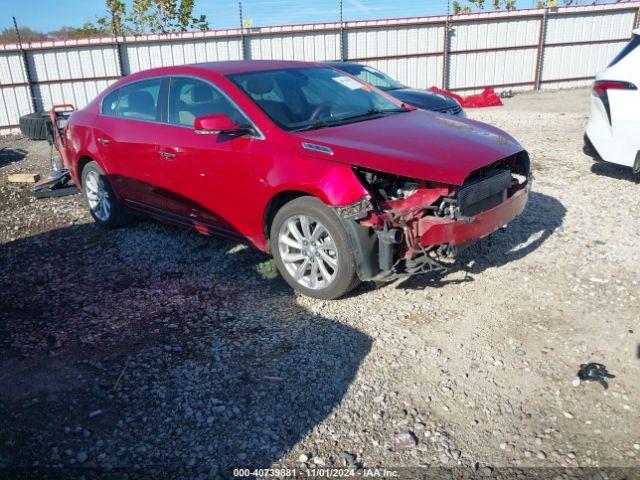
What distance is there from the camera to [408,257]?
153 inches

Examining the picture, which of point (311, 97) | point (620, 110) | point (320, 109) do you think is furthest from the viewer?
point (620, 110)

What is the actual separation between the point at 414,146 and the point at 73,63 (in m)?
14.7

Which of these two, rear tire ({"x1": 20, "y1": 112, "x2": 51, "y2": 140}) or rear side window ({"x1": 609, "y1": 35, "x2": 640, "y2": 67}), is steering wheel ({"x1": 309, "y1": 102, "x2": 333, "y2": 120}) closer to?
rear side window ({"x1": 609, "y1": 35, "x2": 640, "y2": 67})

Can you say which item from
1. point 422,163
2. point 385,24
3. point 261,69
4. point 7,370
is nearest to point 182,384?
point 7,370

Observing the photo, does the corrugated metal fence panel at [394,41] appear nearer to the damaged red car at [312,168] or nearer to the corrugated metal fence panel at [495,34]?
the corrugated metal fence panel at [495,34]

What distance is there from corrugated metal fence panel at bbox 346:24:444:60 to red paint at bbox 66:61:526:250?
515 inches

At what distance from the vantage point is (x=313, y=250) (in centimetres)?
421

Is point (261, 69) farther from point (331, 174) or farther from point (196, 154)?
point (331, 174)

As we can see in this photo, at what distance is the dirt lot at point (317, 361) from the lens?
283 cm

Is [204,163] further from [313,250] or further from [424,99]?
[424,99]

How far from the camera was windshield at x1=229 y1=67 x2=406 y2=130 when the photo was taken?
4512 mm

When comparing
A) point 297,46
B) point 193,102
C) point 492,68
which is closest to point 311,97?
point 193,102

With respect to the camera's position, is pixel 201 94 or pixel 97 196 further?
pixel 97 196

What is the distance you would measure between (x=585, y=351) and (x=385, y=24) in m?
16.0
